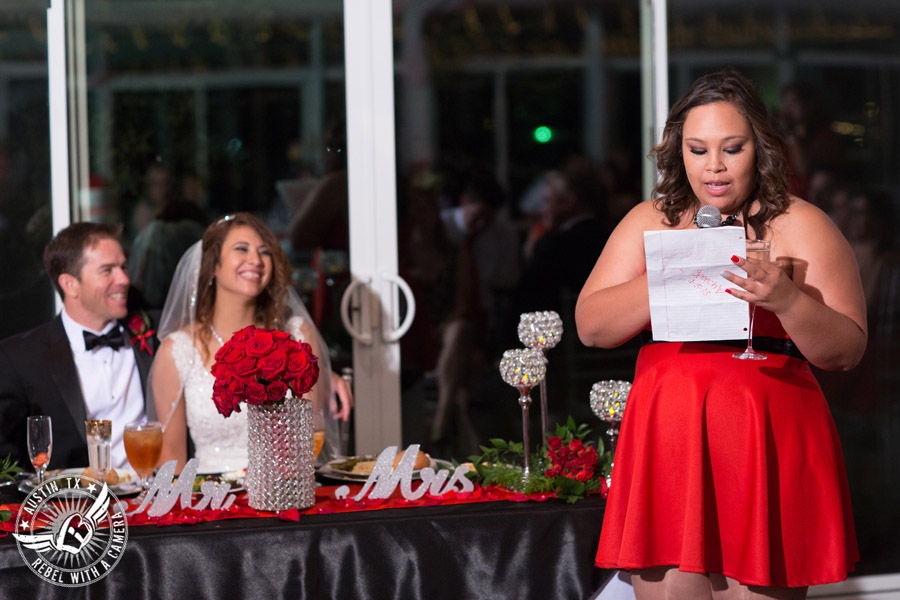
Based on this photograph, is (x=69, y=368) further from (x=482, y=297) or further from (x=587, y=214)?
(x=587, y=214)

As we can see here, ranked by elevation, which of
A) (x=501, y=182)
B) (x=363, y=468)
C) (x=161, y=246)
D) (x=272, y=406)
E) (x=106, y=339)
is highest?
(x=501, y=182)

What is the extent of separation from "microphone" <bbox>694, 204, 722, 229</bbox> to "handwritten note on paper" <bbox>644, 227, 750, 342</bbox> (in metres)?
0.12

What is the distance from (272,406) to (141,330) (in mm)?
1274

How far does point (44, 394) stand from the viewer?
3055mm

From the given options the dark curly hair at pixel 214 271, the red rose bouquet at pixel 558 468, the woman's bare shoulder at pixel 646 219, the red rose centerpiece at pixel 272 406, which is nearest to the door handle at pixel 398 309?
the dark curly hair at pixel 214 271

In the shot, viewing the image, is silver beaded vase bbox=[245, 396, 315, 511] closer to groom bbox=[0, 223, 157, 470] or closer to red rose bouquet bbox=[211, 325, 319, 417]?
red rose bouquet bbox=[211, 325, 319, 417]

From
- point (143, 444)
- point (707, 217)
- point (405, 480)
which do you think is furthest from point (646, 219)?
point (143, 444)

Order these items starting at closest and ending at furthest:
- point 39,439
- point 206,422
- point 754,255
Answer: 1. point 754,255
2. point 39,439
3. point 206,422

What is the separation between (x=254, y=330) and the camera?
2.16 meters

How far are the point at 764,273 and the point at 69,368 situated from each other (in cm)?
236

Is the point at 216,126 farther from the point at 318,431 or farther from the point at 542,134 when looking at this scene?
the point at 318,431

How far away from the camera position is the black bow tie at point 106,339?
312 centimetres

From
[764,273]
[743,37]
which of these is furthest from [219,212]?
[764,273]

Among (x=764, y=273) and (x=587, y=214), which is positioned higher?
(x=587, y=214)
